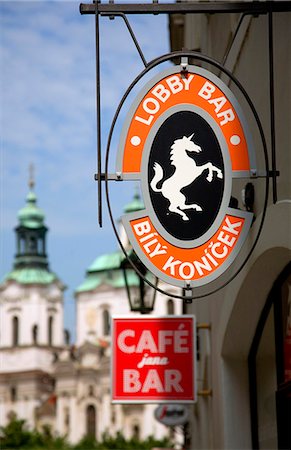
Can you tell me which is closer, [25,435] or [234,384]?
[234,384]

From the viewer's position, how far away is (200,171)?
4941 mm

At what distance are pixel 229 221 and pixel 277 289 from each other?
2045 mm

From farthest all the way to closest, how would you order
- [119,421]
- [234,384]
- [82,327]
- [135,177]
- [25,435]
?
[82,327] < [119,421] < [25,435] < [234,384] < [135,177]

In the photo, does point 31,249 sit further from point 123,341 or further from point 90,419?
point 123,341

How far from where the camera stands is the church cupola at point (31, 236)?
114 meters

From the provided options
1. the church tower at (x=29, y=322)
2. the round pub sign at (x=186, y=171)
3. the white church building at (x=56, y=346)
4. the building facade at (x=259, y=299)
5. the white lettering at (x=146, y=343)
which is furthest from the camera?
the church tower at (x=29, y=322)

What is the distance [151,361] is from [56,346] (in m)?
104

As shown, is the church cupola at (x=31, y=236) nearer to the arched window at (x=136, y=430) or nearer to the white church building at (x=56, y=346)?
the white church building at (x=56, y=346)

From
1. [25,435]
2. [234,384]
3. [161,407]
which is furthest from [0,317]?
[234,384]

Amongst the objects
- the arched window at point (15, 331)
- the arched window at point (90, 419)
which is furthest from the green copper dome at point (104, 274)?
→ the arched window at point (90, 419)

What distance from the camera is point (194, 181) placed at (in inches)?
193

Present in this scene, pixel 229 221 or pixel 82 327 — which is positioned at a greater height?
pixel 82 327

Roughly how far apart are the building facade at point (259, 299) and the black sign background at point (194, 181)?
36 centimetres

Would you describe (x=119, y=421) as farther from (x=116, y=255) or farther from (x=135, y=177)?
(x=135, y=177)
